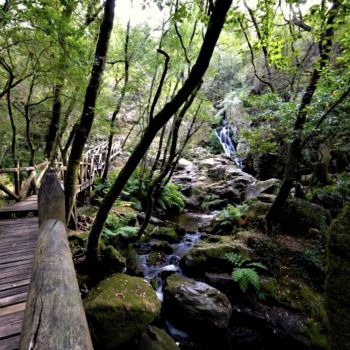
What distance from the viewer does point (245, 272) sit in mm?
5797

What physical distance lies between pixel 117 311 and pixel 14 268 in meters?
1.76

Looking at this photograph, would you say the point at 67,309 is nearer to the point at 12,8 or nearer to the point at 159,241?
the point at 12,8

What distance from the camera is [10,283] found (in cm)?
282

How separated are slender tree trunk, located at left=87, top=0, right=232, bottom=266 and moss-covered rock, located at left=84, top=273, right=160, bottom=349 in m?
0.82

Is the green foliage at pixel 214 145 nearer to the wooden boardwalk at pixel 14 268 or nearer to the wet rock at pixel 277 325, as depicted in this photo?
the wet rock at pixel 277 325

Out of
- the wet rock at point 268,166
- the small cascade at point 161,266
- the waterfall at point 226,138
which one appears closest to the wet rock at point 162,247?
the small cascade at point 161,266

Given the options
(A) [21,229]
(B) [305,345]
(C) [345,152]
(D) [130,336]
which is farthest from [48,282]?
(C) [345,152]

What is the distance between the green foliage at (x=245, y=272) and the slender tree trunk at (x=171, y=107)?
330cm

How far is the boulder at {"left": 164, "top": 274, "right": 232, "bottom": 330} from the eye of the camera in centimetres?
502

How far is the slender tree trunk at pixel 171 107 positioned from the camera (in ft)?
8.63

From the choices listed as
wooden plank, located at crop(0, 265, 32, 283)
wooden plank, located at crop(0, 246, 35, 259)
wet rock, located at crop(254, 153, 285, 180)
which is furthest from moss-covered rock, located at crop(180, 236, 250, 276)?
wet rock, located at crop(254, 153, 285, 180)

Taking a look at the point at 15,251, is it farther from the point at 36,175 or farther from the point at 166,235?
the point at 36,175

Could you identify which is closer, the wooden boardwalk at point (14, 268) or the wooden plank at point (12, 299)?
the wooden boardwalk at point (14, 268)

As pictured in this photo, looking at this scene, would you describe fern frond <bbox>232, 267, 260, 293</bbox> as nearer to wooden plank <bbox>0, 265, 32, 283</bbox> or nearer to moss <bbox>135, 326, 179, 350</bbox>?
moss <bbox>135, 326, 179, 350</bbox>
